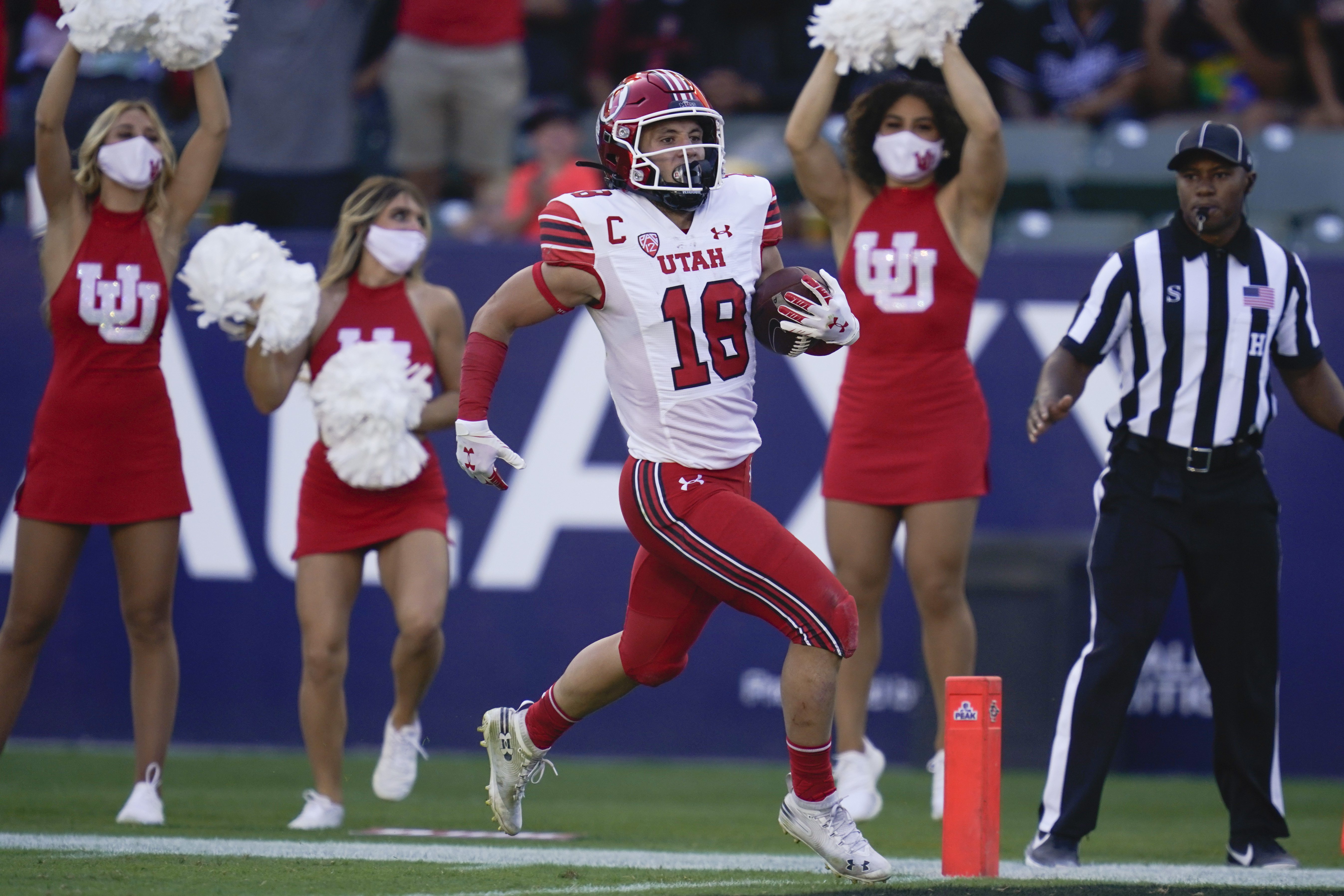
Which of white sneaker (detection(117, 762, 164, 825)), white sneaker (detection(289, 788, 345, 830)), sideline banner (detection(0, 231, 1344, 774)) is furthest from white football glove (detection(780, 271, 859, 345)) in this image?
sideline banner (detection(0, 231, 1344, 774))

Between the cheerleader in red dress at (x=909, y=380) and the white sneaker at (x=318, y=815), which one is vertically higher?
the cheerleader in red dress at (x=909, y=380)

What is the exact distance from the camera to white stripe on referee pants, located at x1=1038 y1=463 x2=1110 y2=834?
517 centimetres

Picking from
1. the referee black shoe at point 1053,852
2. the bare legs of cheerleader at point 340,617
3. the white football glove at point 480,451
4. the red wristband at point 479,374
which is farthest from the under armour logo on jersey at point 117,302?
the referee black shoe at point 1053,852

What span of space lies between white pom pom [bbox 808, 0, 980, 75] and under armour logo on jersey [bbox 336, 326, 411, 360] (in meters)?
1.85

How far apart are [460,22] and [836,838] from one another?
20.2ft

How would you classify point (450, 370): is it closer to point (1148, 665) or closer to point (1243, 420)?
point (1243, 420)

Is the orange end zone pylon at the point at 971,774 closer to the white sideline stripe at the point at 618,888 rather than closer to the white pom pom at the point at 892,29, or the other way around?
the white sideline stripe at the point at 618,888

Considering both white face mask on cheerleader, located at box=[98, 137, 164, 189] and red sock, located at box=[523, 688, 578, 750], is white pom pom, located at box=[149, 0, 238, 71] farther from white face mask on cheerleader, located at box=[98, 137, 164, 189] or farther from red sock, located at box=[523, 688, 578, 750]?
red sock, located at box=[523, 688, 578, 750]

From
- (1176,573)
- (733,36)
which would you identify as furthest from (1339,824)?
(733,36)

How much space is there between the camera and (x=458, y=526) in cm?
798

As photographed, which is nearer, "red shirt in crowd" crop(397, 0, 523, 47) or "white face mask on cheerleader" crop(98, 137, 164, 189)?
"white face mask on cheerleader" crop(98, 137, 164, 189)

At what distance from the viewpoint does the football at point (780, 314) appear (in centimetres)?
438

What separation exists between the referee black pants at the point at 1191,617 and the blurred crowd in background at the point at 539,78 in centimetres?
392

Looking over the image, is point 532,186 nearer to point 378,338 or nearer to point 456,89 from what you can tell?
point 456,89
